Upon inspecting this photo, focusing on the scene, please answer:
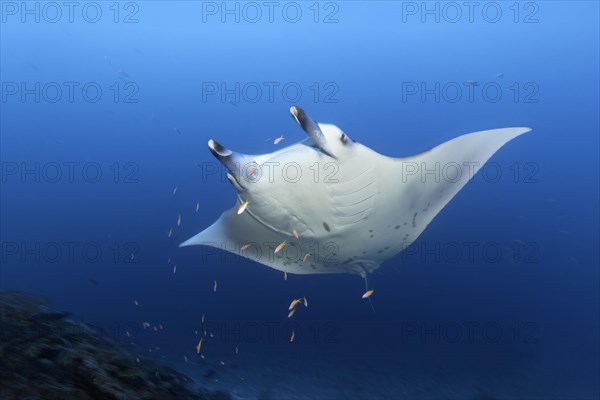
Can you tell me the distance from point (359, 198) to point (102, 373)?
2.21 metres

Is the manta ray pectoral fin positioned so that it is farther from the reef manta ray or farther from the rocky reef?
the rocky reef

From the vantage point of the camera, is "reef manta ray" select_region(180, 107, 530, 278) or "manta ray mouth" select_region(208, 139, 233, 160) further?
"reef manta ray" select_region(180, 107, 530, 278)

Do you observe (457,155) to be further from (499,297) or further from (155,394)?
(499,297)

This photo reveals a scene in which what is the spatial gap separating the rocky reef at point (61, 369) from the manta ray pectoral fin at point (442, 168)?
2.55 metres

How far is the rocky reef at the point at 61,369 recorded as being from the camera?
2104 mm

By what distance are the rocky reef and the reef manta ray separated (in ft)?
4.82

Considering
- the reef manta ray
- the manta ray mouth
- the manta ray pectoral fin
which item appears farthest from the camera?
the manta ray pectoral fin

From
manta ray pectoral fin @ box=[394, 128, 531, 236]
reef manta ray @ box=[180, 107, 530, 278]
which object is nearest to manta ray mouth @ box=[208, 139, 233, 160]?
reef manta ray @ box=[180, 107, 530, 278]

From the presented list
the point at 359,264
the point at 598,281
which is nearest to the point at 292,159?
the point at 359,264

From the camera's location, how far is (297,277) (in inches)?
558

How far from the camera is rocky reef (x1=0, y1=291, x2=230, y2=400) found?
2104 mm

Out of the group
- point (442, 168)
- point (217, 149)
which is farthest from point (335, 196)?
point (442, 168)

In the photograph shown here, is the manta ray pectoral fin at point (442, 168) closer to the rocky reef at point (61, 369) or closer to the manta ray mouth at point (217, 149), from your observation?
the manta ray mouth at point (217, 149)

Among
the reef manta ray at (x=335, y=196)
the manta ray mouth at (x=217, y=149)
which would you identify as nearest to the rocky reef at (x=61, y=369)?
the reef manta ray at (x=335, y=196)
